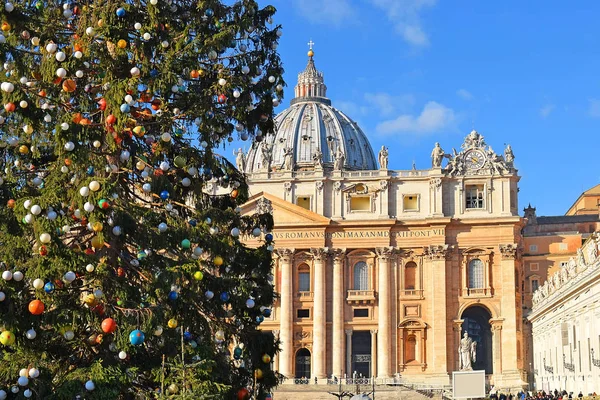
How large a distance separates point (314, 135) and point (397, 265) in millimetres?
35488

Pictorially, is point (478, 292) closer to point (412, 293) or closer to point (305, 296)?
point (412, 293)

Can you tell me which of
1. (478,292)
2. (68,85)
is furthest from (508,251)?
(68,85)

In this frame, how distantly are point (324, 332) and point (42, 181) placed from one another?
2087 inches

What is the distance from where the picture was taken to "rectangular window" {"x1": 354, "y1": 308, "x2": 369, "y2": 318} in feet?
230

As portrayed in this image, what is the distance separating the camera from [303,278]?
71.7m

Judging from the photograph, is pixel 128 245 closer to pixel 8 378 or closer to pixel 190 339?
pixel 190 339

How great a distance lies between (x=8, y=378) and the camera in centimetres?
1669

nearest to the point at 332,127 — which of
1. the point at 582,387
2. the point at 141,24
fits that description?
the point at 582,387

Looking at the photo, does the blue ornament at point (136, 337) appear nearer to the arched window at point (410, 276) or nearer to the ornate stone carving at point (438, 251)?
the ornate stone carving at point (438, 251)

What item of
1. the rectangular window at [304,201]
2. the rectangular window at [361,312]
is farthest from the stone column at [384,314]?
the rectangular window at [304,201]

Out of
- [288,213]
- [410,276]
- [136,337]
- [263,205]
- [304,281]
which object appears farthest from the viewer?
[304,281]

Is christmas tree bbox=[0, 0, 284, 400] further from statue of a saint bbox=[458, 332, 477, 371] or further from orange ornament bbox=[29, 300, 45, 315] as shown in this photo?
statue of a saint bbox=[458, 332, 477, 371]

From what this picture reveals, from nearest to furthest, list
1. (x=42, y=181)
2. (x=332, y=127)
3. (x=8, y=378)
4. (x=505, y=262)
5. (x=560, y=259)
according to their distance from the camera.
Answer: (x=8, y=378) < (x=42, y=181) < (x=505, y=262) < (x=560, y=259) < (x=332, y=127)

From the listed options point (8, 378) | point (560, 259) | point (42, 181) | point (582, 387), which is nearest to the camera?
point (8, 378)
